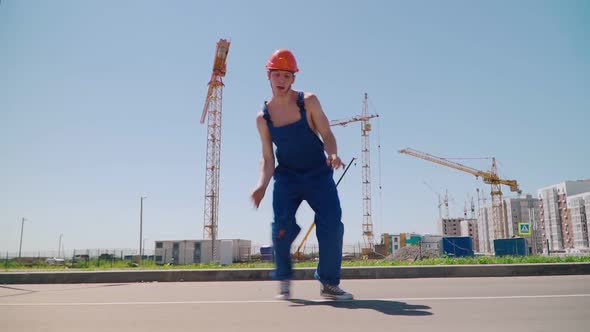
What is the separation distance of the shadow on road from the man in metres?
0.22

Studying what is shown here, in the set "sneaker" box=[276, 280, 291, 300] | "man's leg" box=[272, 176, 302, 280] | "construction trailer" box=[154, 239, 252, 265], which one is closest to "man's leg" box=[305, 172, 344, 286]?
"man's leg" box=[272, 176, 302, 280]

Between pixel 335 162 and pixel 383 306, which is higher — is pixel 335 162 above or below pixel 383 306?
above

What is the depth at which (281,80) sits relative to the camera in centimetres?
336

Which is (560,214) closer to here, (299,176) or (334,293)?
(334,293)

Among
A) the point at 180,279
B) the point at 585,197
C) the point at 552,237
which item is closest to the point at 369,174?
the point at 585,197

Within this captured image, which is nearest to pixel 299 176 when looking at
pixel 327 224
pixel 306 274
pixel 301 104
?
pixel 327 224

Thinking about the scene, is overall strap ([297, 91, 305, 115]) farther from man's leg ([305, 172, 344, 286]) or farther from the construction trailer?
the construction trailer

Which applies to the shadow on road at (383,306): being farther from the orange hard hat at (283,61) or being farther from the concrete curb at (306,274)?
the concrete curb at (306,274)

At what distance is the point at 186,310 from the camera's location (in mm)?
2805

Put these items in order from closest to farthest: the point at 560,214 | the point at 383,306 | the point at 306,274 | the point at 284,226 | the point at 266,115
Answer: the point at 383,306, the point at 284,226, the point at 266,115, the point at 306,274, the point at 560,214

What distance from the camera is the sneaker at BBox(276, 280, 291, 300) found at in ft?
10.8

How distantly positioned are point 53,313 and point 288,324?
1.71 m

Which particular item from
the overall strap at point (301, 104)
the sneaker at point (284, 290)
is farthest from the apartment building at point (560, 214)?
the overall strap at point (301, 104)

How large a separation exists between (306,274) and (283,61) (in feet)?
12.8
